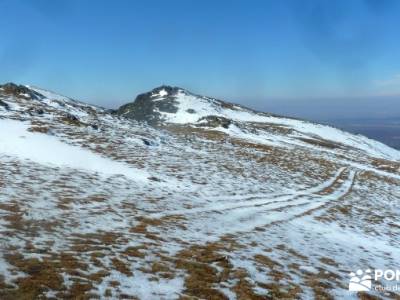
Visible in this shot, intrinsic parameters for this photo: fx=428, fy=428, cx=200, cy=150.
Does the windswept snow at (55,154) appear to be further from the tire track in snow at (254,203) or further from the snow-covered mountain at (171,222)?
the tire track in snow at (254,203)

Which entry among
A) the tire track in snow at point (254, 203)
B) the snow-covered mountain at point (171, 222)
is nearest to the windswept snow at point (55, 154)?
the snow-covered mountain at point (171, 222)

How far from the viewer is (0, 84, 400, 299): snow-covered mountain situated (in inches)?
533

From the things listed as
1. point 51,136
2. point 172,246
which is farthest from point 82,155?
point 172,246

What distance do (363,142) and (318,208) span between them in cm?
12517

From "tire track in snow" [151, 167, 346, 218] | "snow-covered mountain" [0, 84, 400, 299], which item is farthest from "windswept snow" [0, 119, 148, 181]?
"tire track in snow" [151, 167, 346, 218]

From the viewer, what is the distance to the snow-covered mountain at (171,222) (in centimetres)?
1354

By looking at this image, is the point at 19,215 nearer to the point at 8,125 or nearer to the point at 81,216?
the point at 81,216

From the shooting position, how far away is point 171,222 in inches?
861

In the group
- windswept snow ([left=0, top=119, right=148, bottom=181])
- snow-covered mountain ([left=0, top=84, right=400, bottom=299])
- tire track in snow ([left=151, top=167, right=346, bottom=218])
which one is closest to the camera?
snow-covered mountain ([left=0, top=84, right=400, bottom=299])

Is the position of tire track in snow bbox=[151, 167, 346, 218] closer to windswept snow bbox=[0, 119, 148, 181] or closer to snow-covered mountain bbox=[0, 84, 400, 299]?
snow-covered mountain bbox=[0, 84, 400, 299]

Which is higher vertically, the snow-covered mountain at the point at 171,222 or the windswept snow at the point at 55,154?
the windswept snow at the point at 55,154

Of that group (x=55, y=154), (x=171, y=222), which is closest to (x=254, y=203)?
(x=171, y=222)

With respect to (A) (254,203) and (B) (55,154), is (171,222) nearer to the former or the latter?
(A) (254,203)

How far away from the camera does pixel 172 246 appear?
1777 cm
